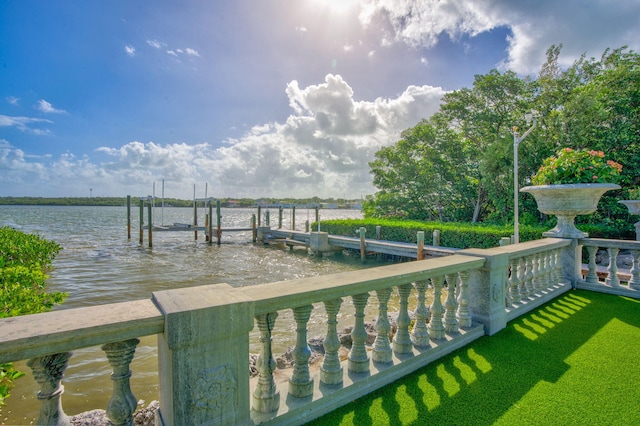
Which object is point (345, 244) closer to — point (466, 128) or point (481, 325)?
point (466, 128)

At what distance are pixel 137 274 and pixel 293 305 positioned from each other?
14.4 m

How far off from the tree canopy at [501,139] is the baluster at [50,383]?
16.3 metres

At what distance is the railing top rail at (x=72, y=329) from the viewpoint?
4.27 feet

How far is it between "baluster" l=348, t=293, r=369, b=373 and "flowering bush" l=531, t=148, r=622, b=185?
4829mm

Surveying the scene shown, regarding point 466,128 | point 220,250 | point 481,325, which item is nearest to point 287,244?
point 220,250

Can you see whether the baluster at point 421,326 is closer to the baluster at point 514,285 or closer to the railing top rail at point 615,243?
the baluster at point 514,285

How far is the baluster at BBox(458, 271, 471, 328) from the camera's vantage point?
143 inches

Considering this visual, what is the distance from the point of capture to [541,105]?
17344 mm

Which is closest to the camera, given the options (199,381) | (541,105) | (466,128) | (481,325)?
(199,381)

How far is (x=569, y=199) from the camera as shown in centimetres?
544

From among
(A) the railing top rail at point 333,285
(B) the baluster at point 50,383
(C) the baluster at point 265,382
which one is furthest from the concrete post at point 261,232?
(B) the baluster at point 50,383

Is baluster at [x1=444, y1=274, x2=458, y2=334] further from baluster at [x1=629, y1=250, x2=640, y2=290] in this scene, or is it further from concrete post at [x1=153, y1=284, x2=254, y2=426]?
baluster at [x1=629, y1=250, x2=640, y2=290]

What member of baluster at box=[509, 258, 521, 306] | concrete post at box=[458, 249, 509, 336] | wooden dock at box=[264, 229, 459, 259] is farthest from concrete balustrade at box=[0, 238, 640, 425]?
wooden dock at box=[264, 229, 459, 259]

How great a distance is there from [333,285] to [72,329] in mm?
1449
